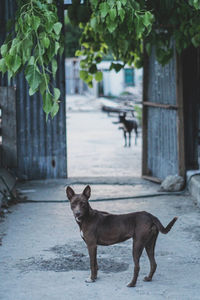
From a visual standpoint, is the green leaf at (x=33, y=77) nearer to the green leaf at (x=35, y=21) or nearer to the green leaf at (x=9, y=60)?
the green leaf at (x=9, y=60)

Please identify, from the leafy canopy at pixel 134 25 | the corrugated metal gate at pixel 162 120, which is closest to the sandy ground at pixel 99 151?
the corrugated metal gate at pixel 162 120

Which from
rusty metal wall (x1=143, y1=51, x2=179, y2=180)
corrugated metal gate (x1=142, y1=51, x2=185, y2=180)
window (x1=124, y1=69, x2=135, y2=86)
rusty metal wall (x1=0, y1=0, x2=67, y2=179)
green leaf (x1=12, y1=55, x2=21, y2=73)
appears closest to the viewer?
green leaf (x1=12, y1=55, x2=21, y2=73)

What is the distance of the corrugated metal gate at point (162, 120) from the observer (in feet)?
32.9

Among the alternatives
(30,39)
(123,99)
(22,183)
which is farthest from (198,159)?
(123,99)

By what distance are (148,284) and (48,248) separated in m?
1.63

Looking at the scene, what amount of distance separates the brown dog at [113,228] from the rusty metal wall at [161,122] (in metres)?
4.98

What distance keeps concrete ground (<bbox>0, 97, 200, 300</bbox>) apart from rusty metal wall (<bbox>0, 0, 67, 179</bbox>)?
12.5 inches

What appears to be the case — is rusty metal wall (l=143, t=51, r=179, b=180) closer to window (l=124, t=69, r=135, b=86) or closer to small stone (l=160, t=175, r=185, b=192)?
small stone (l=160, t=175, r=185, b=192)

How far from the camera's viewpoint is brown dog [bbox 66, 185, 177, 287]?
5.28m

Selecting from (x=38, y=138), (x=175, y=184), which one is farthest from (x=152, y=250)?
(x=38, y=138)

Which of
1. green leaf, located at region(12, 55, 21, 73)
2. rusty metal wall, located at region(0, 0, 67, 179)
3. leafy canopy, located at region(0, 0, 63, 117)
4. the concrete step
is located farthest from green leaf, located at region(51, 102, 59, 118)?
rusty metal wall, located at region(0, 0, 67, 179)

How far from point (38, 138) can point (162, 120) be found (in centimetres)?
232

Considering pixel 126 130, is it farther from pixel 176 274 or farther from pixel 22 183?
pixel 176 274

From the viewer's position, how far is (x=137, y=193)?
32.4 ft
